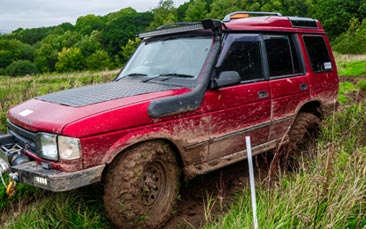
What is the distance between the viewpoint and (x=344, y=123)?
5.40 metres

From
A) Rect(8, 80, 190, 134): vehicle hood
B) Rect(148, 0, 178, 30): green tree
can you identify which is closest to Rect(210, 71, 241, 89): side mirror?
Rect(8, 80, 190, 134): vehicle hood

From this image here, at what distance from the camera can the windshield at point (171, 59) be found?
4059 millimetres

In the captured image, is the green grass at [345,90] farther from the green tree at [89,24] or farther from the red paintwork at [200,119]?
the green tree at [89,24]

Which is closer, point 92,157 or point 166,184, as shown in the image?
point 92,157

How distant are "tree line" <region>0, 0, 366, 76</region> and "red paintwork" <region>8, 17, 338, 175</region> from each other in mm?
54493

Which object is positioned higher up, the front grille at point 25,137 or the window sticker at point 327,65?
the window sticker at point 327,65

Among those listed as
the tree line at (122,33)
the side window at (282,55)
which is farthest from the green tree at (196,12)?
the side window at (282,55)

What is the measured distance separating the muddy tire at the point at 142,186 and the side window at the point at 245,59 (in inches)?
49.6

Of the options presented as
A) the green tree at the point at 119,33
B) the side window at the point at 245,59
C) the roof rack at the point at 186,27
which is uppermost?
the green tree at the point at 119,33

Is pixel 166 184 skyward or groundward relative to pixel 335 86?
groundward

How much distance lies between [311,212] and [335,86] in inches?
128

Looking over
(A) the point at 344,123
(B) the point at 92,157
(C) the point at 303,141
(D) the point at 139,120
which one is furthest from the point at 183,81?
(A) the point at 344,123

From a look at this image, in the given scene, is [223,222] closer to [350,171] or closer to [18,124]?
[350,171]

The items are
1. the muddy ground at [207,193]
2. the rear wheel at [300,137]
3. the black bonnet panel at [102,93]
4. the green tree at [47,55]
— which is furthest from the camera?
the green tree at [47,55]
